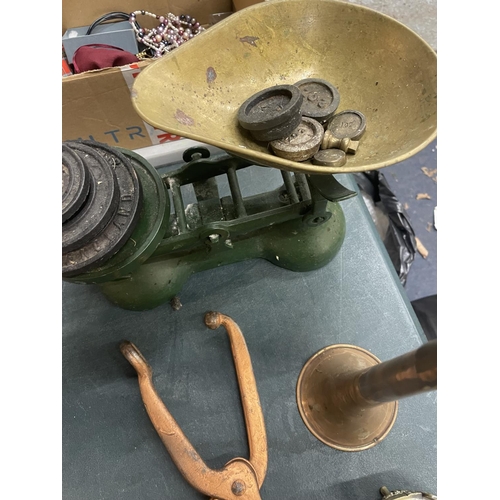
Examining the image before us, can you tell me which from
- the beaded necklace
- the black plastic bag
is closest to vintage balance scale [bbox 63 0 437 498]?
the black plastic bag

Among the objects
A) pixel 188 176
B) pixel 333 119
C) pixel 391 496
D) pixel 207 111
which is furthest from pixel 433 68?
pixel 391 496

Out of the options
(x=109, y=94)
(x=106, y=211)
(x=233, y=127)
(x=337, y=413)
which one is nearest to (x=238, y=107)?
(x=233, y=127)

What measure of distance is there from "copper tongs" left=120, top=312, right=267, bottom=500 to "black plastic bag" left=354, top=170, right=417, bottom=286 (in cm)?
71

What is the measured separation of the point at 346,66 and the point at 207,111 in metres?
0.31

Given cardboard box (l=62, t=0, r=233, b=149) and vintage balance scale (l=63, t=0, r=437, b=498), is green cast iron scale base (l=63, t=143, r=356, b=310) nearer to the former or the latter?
vintage balance scale (l=63, t=0, r=437, b=498)

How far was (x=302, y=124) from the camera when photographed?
0.79m

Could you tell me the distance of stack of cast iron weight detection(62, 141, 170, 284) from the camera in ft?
2.27

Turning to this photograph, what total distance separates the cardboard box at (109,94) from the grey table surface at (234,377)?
518 millimetres

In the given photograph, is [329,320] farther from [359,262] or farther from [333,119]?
[333,119]

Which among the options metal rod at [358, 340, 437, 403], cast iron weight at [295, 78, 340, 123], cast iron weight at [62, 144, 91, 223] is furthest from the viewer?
cast iron weight at [295, 78, 340, 123]

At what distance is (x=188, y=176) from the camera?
0.99m

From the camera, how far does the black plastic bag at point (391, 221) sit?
146 cm

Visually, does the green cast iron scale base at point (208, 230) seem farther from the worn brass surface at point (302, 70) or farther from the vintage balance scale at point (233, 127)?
the worn brass surface at point (302, 70)

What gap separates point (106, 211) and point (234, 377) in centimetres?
57
